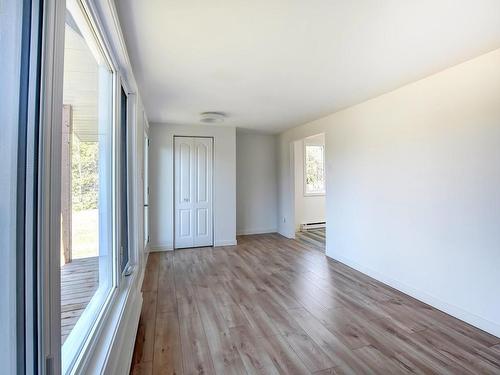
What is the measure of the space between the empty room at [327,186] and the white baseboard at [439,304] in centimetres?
2

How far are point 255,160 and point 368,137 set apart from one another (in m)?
3.04

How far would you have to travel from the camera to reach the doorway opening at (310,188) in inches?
258

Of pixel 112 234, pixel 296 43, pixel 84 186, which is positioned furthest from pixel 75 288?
pixel 296 43

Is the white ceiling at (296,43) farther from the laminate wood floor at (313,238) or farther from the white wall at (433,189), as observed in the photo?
the laminate wood floor at (313,238)

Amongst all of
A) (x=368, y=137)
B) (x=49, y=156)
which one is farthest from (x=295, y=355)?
(x=368, y=137)

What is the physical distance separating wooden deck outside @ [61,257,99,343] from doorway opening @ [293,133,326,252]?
533 cm

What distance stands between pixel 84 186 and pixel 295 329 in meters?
1.97

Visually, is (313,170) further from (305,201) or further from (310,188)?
(305,201)

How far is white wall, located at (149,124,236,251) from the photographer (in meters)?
4.86

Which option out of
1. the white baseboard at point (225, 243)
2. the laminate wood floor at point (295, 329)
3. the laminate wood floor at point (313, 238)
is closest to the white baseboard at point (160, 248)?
the white baseboard at point (225, 243)

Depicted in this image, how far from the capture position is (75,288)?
1.25 m

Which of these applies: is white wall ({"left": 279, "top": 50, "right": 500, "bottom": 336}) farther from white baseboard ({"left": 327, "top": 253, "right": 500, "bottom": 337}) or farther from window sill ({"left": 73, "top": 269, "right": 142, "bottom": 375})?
window sill ({"left": 73, "top": 269, "right": 142, "bottom": 375})

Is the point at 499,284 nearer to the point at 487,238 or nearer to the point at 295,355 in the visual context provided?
the point at 487,238

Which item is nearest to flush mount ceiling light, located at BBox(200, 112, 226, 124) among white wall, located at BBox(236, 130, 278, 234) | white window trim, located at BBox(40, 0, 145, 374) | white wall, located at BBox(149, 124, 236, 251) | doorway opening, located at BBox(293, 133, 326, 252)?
white wall, located at BBox(149, 124, 236, 251)
